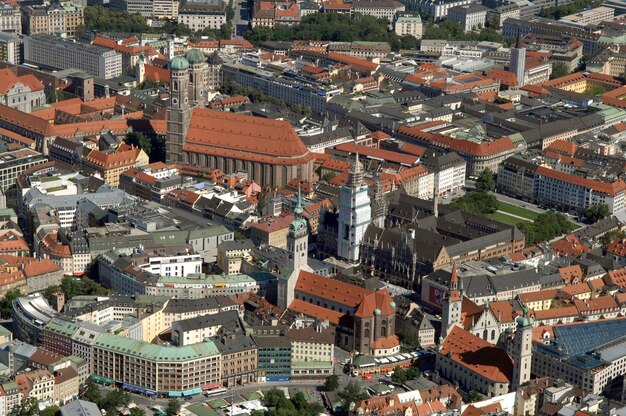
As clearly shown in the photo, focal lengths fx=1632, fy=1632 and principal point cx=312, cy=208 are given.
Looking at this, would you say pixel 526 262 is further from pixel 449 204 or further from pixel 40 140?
pixel 40 140

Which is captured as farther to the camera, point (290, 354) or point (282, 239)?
point (282, 239)

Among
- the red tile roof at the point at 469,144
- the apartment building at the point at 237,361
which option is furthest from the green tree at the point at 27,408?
the red tile roof at the point at 469,144

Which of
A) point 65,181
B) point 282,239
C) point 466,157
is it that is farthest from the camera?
point 466,157

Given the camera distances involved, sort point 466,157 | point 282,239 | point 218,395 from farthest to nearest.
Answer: point 466,157
point 282,239
point 218,395

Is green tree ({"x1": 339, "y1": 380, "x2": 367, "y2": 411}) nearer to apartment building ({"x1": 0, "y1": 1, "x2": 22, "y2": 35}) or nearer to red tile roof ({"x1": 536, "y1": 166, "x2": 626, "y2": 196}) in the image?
red tile roof ({"x1": 536, "y1": 166, "x2": 626, "y2": 196})

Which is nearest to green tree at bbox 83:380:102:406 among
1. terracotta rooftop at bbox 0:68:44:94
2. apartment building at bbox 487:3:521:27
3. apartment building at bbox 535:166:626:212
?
apartment building at bbox 535:166:626:212

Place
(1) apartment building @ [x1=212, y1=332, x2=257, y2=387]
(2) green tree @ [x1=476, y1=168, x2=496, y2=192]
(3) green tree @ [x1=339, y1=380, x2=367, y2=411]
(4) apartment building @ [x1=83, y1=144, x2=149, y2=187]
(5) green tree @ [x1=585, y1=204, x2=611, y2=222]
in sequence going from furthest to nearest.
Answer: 1. (2) green tree @ [x1=476, y1=168, x2=496, y2=192]
2. (4) apartment building @ [x1=83, y1=144, x2=149, y2=187]
3. (5) green tree @ [x1=585, y1=204, x2=611, y2=222]
4. (1) apartment building @ [x1=212, y1=332, x2=257, y2=387]
5. (3) green tree @ [x1=339, y1=380, x2=367, y2=411]

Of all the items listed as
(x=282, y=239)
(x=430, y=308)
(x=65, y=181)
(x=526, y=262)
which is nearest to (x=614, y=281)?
(x=526, y=262)
